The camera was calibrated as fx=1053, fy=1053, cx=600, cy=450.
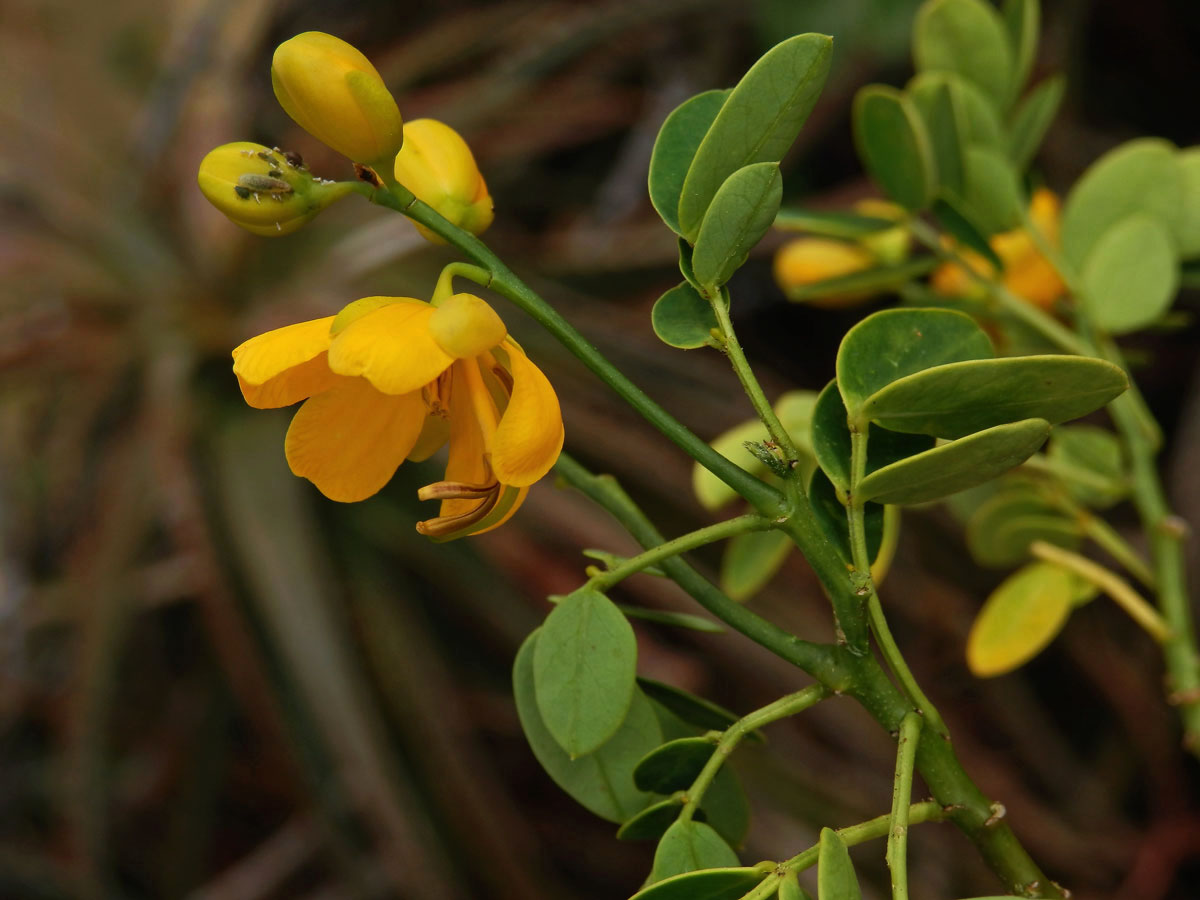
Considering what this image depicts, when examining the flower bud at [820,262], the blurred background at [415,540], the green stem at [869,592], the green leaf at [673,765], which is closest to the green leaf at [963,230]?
the flower bud at [820,262]

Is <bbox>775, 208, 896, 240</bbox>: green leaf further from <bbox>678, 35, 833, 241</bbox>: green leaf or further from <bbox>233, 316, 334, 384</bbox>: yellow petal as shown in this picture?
<bbox>233, 316, 334, 384</bbox>: yellow petal

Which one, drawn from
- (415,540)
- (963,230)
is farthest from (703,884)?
(415,540)

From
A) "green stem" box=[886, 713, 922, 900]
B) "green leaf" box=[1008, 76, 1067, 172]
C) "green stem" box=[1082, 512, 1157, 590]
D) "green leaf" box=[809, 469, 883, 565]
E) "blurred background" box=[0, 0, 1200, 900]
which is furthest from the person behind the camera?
"blurred background" box=[0, 0, 1200, 900]

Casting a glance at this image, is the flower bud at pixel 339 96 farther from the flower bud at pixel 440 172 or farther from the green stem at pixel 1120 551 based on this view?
the green stem at pixel 1120 551

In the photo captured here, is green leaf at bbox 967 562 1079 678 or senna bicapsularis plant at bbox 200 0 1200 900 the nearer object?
senna bicapsularis plant at bbox 200 0 1200 900

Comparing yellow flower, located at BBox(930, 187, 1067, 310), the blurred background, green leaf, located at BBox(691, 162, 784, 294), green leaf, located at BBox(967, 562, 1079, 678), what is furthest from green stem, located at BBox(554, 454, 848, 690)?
the blurred background

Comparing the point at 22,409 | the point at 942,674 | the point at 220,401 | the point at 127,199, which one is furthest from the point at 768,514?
the point at 127,199

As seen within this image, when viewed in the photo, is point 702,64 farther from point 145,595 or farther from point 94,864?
point 94,864

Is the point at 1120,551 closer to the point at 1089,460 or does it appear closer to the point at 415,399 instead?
the point at 1089,460
